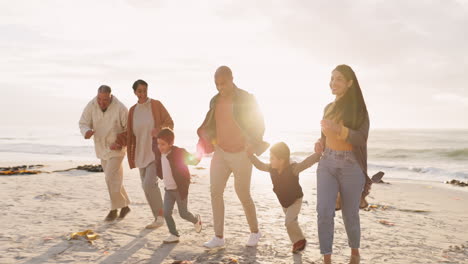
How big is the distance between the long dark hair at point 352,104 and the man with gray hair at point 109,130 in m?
3.86

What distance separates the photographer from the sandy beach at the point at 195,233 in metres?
4.88

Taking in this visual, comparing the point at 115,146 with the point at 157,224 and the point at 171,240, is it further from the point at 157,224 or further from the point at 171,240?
the point at 171,240

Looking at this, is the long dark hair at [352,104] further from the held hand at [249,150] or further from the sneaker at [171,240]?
the sneaker at [171,240]

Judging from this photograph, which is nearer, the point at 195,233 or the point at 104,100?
the point at 195,233

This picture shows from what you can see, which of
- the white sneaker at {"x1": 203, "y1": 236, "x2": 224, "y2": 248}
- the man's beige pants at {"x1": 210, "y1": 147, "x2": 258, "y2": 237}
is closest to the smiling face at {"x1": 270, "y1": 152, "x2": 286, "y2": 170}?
the man's beige pants at {"x1": 210, "y1": 147, "x2": 258, "y2": 237}

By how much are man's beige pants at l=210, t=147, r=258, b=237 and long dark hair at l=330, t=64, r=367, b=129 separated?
4.94ft

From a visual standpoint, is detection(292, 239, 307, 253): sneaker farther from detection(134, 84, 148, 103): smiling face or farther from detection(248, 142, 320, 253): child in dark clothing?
detection(134, 84, 148, 103): smiling face

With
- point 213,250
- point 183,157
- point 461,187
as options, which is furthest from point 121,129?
point 461,187

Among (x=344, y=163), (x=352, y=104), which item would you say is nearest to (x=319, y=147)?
(x=344, y=163)

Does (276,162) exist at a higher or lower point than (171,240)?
higher

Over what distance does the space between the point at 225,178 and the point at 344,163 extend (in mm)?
1717

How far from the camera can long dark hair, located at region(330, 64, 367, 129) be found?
4078mm

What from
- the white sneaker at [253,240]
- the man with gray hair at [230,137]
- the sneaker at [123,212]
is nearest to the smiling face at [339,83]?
the man with gray hair at [230,137]

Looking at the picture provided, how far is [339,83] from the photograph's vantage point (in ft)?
13.5
